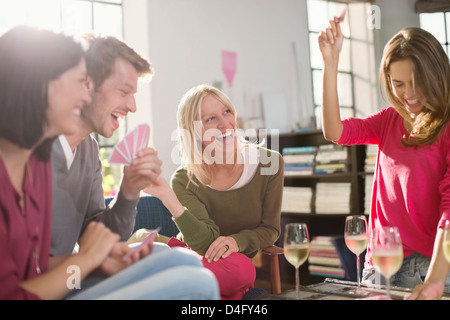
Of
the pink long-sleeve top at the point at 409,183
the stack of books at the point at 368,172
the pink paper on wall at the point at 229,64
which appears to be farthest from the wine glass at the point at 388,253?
the pink paper on wall at the point at 229,64

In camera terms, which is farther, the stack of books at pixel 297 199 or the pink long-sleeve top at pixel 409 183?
the stack of books at pixel 297 199

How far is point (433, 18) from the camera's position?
6.17m

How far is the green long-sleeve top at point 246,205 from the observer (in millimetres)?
2143

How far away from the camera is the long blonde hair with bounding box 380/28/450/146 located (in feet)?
5.84

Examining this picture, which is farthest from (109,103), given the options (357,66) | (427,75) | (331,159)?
(357,66)

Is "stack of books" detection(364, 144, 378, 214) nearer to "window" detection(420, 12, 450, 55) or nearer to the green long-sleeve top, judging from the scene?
the green long-sleeve top

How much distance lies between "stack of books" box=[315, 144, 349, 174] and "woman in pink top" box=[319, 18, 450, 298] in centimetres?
230

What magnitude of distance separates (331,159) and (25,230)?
11.4 feet

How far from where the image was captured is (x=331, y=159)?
438cm

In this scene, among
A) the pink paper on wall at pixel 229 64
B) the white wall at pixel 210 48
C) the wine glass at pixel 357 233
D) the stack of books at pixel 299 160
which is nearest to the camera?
the wine glass at pixel 357 233

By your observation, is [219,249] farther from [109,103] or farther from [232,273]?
[109,103]

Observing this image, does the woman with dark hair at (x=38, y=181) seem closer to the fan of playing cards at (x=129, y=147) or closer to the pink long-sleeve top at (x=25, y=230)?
the pink long-sleeve top at (x=25, y=230)

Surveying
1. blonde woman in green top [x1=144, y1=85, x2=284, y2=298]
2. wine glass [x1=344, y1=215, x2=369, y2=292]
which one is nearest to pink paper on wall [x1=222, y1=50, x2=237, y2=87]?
blonde woman in green top [x1=144, y1=85, x2=284, y2=298]
